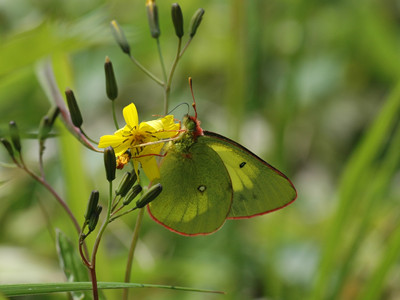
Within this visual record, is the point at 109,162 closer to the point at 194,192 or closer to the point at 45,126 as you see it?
the point at 45,126

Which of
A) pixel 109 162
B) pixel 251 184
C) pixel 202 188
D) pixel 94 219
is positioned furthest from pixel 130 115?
pixel 251 184

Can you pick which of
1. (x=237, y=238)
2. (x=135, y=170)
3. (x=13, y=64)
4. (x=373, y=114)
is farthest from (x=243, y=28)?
(x=373, y=114)

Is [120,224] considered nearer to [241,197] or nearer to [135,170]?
[241,197]

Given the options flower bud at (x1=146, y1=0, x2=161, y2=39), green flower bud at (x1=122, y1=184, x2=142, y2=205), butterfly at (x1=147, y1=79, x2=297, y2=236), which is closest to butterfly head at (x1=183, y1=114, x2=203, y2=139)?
butterfly at (x1=147, y1=79, x2=297, y2=236)

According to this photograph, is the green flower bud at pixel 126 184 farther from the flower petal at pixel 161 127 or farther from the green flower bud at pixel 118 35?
the green flower bud at pixel 118 35

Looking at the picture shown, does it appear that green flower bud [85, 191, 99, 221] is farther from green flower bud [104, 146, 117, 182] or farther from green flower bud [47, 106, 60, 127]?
green flower bud [47, 106, 60, 127]

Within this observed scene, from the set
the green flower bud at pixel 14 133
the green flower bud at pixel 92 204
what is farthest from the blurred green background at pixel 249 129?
the green flower bud at pixel 92 204

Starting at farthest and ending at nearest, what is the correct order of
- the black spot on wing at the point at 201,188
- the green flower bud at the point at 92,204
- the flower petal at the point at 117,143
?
the black spot on wing at the point at 201,188
the flower petal at the point at 117,143
the green flower bud at the point at 92,204

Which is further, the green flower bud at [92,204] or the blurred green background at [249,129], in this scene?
the blurred green background at [249,129]
